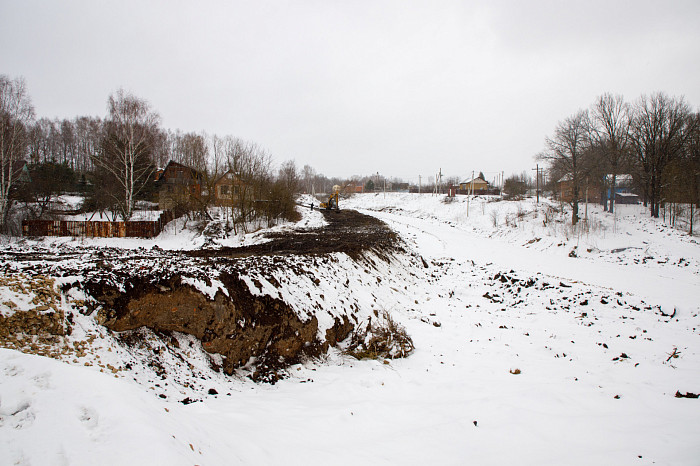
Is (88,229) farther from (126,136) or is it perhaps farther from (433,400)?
(433,400)

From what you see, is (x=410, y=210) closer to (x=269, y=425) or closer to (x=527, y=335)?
(x=527, y=335)

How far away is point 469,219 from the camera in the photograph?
124ft

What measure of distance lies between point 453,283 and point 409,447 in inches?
371

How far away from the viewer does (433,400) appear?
4.82 metres

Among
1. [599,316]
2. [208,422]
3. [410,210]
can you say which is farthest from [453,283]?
[410,210]

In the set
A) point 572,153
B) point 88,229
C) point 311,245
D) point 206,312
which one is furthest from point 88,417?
point 572,153

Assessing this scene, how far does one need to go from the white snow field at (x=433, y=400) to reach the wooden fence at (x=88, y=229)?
20062 millimetres

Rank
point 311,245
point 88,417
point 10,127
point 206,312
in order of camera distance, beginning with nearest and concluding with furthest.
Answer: point 88,417, point 206,312, point 311,245, point 10,127

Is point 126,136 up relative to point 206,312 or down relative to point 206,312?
up

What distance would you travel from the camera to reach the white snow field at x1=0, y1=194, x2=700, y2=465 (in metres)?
2.61

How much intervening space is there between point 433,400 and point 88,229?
24.8 meters

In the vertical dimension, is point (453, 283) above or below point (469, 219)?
below

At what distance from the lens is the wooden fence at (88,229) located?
66.0 feet

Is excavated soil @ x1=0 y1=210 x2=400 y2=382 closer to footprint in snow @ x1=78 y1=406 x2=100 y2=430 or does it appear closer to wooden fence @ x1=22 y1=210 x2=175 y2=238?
footprint in snow @ x1=78 y1=406 x2=100 y2=430
